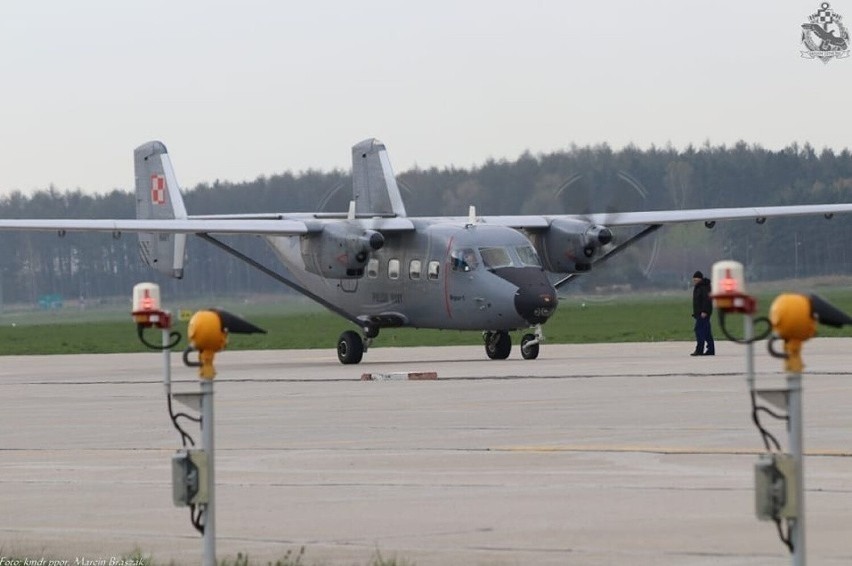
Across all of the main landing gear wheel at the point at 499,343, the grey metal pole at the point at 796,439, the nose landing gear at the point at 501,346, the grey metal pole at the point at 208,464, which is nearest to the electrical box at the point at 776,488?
the grey metal pole at the point at 796,439

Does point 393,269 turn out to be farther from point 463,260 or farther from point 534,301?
point 534,301

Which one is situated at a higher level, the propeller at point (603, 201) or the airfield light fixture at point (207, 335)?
the propeller at point (603, 201)

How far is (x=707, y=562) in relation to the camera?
1027cm

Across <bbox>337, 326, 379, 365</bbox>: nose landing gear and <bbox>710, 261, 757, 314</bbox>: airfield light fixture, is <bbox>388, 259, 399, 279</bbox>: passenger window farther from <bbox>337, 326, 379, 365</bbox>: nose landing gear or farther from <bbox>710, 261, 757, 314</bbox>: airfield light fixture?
<bbox>710, 261, 757, 314</bbox>: airfield light fixture

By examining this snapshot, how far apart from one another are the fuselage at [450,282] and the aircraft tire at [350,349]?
916 mm

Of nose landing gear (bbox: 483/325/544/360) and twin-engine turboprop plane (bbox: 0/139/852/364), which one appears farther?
nose landing gear (bbox: 483/325/544/360)

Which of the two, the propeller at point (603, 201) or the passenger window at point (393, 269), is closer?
the passenger window at point (393, 269)

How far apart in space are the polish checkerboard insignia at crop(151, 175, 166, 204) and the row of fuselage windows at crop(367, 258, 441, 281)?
29.7 ft

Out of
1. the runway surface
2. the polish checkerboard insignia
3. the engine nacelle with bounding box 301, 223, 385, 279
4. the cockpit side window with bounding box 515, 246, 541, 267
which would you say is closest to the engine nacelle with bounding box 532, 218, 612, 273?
the cockpit side window with bounding box 515, 246, 541, 267

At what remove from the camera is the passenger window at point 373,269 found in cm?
4075

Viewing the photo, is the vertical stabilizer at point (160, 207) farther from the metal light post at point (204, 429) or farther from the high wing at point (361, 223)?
the metal light post at point (204, 429)

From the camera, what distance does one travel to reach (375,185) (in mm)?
44312

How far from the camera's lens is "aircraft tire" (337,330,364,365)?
3925 cm

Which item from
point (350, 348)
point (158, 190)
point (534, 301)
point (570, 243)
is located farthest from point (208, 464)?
point (158, 190)
